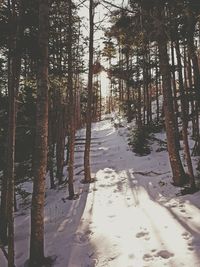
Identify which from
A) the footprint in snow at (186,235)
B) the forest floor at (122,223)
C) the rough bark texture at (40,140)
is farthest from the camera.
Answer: the rough bark texture at (40,140)

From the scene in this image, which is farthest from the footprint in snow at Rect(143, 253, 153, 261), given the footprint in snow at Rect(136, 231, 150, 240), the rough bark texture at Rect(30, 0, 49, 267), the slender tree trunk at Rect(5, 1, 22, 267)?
the slender tree trunk at Rect(5, 1, 22, 267)

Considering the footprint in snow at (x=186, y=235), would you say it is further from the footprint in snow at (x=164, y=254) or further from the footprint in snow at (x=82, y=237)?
the footprint in snow at (x=82, y=237)

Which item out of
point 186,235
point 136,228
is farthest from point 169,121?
point 186,235

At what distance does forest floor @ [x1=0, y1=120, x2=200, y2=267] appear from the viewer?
264 inches

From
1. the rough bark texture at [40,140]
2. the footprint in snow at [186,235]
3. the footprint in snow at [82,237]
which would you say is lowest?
the footprint in snow at [82,237]

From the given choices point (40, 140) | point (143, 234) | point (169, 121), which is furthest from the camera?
point (169, 121)

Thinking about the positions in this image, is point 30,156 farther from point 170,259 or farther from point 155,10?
point 170,259

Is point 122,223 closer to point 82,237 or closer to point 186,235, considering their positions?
point 82,237

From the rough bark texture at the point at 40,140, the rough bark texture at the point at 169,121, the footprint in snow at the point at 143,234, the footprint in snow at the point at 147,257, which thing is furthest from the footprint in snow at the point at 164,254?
the rough bark texture at the point at 169,121

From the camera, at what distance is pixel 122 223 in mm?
8852

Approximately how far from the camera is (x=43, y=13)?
7.50 m

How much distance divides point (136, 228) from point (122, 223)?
667 mm

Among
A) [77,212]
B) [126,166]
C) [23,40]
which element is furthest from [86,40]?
[77,212]

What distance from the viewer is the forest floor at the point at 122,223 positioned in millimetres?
6703
